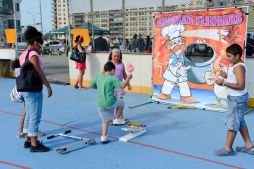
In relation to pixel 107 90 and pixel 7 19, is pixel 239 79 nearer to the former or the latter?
pixel 107 90

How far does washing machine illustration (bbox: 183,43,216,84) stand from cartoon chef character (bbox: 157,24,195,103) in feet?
0.43

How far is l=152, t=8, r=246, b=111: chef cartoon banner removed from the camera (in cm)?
661

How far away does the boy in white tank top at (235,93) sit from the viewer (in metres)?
4.06

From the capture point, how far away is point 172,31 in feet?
24.2

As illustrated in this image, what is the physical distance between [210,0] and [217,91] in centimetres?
254

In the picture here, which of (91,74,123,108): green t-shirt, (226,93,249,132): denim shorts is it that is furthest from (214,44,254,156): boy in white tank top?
(91,74,123,108): green t-shirt

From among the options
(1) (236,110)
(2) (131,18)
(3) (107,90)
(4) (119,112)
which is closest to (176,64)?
(4) (119,112)

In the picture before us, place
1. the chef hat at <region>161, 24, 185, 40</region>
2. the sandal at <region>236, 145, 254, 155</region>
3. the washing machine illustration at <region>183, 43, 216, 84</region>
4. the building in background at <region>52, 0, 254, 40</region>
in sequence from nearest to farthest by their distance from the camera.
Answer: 1. the sandal at <region>236, 145, 254, 155</region>
2. the washing machine illustration at <region>183, 43, 216, 84</region>
3. the chef hat at <region>161, 24, 185, 40</region>
4. the building in background at <region>52, 0, 254, 40</region>

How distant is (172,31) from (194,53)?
0.83 metres

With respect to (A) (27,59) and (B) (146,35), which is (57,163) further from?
(B) (146,35)

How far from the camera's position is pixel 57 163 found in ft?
13.7

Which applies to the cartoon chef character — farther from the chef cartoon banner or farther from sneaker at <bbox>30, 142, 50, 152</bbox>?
sneaker at <bbox>30, 142, 50, 152</bbox>

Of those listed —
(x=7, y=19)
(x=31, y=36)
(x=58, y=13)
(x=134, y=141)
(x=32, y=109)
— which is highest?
(x=58, y=13)

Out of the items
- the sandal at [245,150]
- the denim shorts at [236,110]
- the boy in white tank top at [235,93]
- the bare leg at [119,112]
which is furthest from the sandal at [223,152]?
the bare leg at [119,112]
